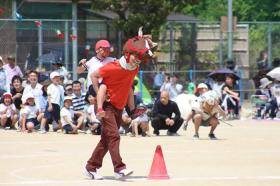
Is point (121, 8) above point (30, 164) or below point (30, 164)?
above

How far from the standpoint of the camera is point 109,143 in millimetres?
13516

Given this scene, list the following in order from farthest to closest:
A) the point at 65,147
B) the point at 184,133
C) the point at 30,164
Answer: the point at 184,133, the point at 65,147, the point at 30,164

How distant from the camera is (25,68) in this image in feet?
105

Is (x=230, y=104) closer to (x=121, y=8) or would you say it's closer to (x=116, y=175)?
(x=121, y=8)

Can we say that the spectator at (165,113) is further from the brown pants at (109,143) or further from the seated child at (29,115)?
the brown pants at (109,143)

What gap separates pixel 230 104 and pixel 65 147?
11.2 metres

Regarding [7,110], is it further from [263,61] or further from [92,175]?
[263,61]

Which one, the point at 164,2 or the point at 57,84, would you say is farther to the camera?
the point at 164,2

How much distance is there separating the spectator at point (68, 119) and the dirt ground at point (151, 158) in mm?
342

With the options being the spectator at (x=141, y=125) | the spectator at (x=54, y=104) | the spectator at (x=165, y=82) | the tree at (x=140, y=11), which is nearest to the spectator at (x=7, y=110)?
the spectator at (x=54, y=104)

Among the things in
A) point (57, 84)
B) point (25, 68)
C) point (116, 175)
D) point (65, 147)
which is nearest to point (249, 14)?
point (25, 68)

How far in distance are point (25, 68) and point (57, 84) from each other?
8.33m

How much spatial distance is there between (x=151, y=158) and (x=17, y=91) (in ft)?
29.6

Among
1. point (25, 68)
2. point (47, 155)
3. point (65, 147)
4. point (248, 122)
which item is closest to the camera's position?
point (47, 155)
